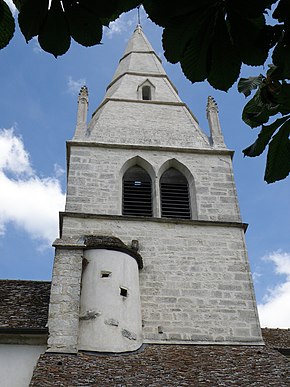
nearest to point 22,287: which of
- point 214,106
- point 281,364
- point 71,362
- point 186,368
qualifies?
point 71,362

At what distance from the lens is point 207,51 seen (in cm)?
206

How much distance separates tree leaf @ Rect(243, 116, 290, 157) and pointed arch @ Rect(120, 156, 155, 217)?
10.7 meters

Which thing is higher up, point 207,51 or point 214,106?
point 214,106

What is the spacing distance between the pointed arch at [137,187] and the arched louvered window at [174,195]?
0.31 meters

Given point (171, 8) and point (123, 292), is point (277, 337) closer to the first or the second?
point (123, 292)

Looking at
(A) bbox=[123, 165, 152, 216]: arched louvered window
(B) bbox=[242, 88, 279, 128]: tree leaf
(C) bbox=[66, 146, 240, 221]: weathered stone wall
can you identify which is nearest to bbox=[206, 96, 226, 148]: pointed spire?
(C) bbox=[66, 146, 240, 221]: weathered stone wall

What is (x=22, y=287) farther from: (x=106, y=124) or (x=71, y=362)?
(x=106, y=124)

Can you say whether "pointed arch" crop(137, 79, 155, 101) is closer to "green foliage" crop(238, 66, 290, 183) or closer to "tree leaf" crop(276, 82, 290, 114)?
"green foliage" crop(238, 66, 290, 183)

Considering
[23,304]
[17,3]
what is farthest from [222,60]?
[23,304]

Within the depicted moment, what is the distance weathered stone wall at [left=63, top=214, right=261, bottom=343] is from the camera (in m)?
10.6

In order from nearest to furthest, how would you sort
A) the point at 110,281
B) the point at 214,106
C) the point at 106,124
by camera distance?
1. the point at 110,281
2. the point at 106,124
3. the point at 214,106

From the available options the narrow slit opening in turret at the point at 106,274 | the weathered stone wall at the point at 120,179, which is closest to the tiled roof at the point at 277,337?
the weathered stone wall at the point at 120,179

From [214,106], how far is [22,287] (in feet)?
27.4

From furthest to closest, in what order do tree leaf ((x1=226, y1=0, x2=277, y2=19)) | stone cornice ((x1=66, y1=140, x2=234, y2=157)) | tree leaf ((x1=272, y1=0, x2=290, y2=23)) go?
1. stone cornice ((x1=66, y1=140, x2=234, y2=157))
2. tree leaf ((x1=272, y1=0, x2=290, y2=23))
3. tree leaf ((x1=226, y1=0, x2=277, y2=19))
